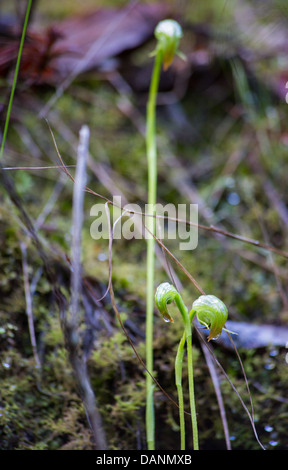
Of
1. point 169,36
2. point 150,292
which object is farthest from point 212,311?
point 169,36

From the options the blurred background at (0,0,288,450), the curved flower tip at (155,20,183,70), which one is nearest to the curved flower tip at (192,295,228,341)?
the blurred background at (0,0,288,450)

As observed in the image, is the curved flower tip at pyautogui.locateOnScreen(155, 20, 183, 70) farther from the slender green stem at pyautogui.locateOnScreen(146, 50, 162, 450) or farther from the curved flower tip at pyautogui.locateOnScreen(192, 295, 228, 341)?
the curved flower tip at pyautogui.locateOnScreen(192, 295, 228, 341)

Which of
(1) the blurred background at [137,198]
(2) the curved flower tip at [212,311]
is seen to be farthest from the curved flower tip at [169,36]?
(2) the curved flower tip at [212,311]

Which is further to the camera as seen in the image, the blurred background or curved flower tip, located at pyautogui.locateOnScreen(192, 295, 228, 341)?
the blurred background

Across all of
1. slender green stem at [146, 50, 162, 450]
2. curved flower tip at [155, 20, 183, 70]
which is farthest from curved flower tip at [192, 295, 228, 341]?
curved flower tip at [155, 20, 183, 70]

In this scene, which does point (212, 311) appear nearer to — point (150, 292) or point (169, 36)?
point (150, 292)

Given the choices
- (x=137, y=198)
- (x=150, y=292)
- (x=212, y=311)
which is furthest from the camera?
(x=137, y=198)

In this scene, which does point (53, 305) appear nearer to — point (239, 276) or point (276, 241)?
point (239, 276)

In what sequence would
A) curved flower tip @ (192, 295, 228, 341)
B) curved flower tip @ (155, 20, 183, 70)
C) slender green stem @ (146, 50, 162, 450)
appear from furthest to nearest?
1. curved flower tip @ (155, 20, 183, 70)
2. slender green stem @ (146, 50, 162, 450)
3. curved flower tip @ (192, 295, 228, 341)

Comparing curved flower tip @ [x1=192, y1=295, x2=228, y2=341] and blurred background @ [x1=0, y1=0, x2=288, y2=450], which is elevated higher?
blurred background @ [x1=0, y1=0, x2=288, y2=450]

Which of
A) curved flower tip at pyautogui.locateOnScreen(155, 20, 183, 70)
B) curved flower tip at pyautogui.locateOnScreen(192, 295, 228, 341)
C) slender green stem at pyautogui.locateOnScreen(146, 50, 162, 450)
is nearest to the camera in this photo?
curved flower tip at pyautogui.locateOnScreen(192, 295, 228, 341)
